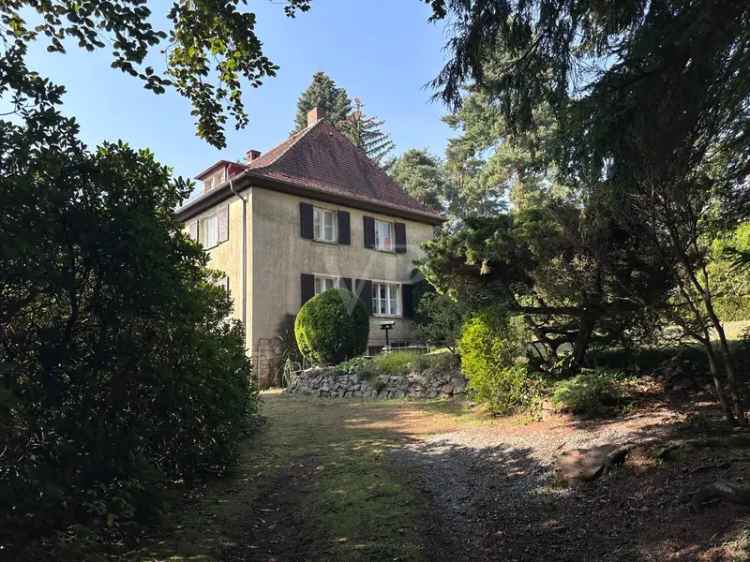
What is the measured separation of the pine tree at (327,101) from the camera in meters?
39.8

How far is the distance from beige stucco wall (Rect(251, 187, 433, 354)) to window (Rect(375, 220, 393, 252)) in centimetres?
40

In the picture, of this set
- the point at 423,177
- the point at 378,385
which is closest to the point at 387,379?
the point at 378,385

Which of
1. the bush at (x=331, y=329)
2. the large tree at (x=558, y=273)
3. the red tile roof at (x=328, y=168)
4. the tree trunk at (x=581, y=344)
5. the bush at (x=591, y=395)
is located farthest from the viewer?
the red tile roof at (x=328, y=168)

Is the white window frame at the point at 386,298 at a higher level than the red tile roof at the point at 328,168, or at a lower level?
lower

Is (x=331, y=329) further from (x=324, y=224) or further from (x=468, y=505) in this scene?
(x=468, y=505)

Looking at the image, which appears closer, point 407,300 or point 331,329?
point 331,329

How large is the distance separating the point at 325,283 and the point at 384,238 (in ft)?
10.8

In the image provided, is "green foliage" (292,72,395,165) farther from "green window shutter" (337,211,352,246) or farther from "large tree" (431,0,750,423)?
"large tree" (431,0,750,423)

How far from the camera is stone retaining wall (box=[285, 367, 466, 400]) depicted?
10891 millimetres

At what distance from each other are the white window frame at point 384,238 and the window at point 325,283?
7.57 feet

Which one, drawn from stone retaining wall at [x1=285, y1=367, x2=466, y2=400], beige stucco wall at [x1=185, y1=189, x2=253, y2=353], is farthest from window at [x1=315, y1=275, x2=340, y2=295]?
stone retaining wall at [x1=285, y1=367, x2=466, y2=400]

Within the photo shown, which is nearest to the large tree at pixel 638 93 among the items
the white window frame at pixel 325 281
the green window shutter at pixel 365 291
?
the white window frame at pixel 325 281

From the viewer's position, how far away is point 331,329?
14.3 meters

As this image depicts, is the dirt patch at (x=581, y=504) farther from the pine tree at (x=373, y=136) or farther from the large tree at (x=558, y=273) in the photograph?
the pine tree at (x=373, y=136)
